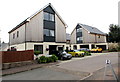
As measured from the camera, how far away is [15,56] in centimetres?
1373

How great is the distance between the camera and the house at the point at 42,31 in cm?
2000

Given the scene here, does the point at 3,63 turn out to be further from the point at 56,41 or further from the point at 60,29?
the point at 60,29

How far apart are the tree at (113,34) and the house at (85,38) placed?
2.49 m

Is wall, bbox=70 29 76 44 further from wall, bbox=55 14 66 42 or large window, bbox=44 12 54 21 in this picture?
large window, bbox=44 12 54 21

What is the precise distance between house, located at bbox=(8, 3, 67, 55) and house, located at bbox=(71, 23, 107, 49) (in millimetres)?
15263

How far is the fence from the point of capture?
1284 cm

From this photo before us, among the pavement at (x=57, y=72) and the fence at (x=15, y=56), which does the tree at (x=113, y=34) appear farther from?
the fence at (x=15, y=56)

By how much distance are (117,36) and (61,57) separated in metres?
24.9

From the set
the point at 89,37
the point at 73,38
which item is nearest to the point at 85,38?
the point at 89,37

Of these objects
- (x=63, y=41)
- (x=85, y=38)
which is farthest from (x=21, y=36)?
(x=85, y=38)

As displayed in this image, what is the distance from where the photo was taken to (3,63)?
1238cm

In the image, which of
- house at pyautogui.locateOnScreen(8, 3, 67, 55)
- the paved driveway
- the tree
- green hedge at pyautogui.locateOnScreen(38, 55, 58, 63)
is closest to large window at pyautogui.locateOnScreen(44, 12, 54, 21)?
house at pyautogui.locateOnScreen(8, 3, 67, 55)

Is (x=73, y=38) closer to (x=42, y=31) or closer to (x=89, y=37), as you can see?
(x=89, y=37)

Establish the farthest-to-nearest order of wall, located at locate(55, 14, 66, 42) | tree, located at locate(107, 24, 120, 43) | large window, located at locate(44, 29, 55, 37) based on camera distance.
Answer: tree, located at locate(107, 24, 120, 43) < wall, located at locate(55, 14, 66, 42) < large window, located at locate(44, 29, 55, 37)
